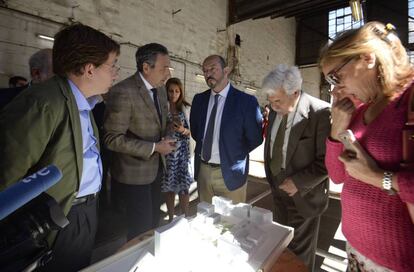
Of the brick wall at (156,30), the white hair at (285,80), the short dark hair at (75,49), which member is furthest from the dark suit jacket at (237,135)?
the brick wall at (156,30)

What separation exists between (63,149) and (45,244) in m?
0.69

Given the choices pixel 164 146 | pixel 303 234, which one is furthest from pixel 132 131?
pixel 303 234

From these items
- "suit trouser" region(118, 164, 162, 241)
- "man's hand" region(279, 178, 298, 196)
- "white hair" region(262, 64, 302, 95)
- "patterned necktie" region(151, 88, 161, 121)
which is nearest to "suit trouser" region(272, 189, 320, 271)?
"man's hand" region(279, 178, 298, 196)

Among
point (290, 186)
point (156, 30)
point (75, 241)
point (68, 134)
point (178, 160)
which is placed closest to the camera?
point (68, 134)

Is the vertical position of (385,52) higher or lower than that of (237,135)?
higher

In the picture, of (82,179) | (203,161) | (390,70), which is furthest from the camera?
(203,161)

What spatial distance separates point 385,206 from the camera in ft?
2.65

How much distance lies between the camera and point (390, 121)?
797mm

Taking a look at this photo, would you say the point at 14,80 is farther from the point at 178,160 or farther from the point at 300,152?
the point at 300,152

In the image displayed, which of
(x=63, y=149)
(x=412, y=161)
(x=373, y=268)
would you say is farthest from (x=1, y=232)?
(x=373, y=268)

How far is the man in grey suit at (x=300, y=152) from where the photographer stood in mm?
1576

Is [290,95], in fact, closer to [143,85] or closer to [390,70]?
[390,70]

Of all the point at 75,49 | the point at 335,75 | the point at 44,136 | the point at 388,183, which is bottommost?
the point at 388,183

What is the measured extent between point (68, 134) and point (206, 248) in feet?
2.29
